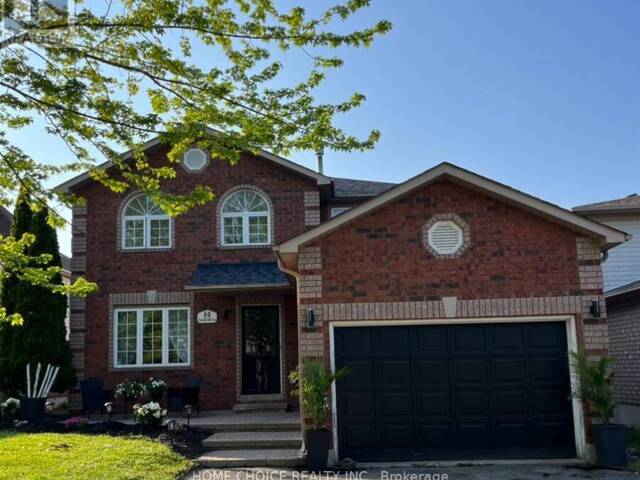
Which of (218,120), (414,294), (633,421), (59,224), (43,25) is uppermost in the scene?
(43,25)

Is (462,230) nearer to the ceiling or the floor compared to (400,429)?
nearer to the ceiling

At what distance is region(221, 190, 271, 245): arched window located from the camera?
641 inches

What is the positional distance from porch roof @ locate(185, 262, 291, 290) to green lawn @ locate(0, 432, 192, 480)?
4.14 m

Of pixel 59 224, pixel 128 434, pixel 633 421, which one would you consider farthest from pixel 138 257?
pixel 633 421

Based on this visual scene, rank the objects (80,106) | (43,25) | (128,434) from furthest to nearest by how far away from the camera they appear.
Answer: (128,434) < (80,106) < (43,25)

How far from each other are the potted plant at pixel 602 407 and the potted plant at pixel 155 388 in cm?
888

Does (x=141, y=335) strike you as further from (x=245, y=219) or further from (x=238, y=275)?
(x=245, y=219)

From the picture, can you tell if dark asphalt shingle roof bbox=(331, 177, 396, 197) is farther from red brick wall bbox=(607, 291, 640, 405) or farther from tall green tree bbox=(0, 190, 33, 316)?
tall green tree bbox=(0, 190, 33, 316)

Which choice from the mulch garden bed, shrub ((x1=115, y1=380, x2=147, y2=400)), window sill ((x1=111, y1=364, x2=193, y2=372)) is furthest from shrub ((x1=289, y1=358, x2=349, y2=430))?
window sill ((x1=111, y1=364, x2=193, y2=372))

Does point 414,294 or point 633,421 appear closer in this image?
point 414,294

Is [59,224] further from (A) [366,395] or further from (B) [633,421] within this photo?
(B) [633,421]

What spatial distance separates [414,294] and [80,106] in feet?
18.4

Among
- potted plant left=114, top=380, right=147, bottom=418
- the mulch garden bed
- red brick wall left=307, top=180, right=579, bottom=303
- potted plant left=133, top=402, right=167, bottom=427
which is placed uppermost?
red brick wall left=307, top=180, right=579, bottom=303

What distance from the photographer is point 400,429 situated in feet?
33.7
